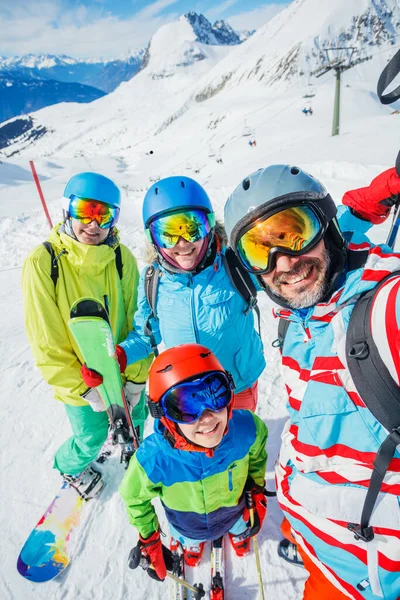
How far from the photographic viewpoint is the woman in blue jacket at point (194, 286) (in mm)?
2654

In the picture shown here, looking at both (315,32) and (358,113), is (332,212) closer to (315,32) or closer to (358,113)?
(358,113)

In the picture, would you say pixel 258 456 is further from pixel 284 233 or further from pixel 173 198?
pixel 173 198

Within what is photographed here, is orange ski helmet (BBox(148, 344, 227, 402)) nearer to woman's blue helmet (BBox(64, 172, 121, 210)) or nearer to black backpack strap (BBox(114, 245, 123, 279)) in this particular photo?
black backpack strap (BBox(114, 245, 123, 279))

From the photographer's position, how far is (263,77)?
263 feet

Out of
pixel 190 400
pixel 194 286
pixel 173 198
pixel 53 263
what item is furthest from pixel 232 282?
pixel 53 263

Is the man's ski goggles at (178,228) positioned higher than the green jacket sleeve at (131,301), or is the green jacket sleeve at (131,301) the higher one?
the man's ski goggles at (178,228)

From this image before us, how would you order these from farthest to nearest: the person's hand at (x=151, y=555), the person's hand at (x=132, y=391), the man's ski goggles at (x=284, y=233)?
the person's hand at (x=132, y=391)
the person's hand at (x=151, y=555)
the man's ski goggles at (x=284, y=233)

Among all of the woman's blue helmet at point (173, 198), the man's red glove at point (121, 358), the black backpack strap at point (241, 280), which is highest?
the woman's blue helmet at point (173, 198)

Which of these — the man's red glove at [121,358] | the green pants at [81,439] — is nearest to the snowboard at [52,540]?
the green pants at [81,439]

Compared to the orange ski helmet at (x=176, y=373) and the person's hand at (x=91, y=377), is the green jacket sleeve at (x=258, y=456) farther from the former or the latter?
the person's hand at (x=91, y=377)

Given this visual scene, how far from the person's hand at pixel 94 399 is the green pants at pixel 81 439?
16cm

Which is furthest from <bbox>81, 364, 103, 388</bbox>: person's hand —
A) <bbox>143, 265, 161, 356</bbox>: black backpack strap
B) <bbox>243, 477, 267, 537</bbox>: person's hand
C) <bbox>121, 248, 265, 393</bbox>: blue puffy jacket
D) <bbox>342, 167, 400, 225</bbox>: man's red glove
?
<bbox>342, 167, 400, 225</bbox>: man's red glove

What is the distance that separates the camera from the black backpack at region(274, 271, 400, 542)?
1273mm

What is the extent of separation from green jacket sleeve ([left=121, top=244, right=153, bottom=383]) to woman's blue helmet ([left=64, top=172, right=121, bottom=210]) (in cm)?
51
